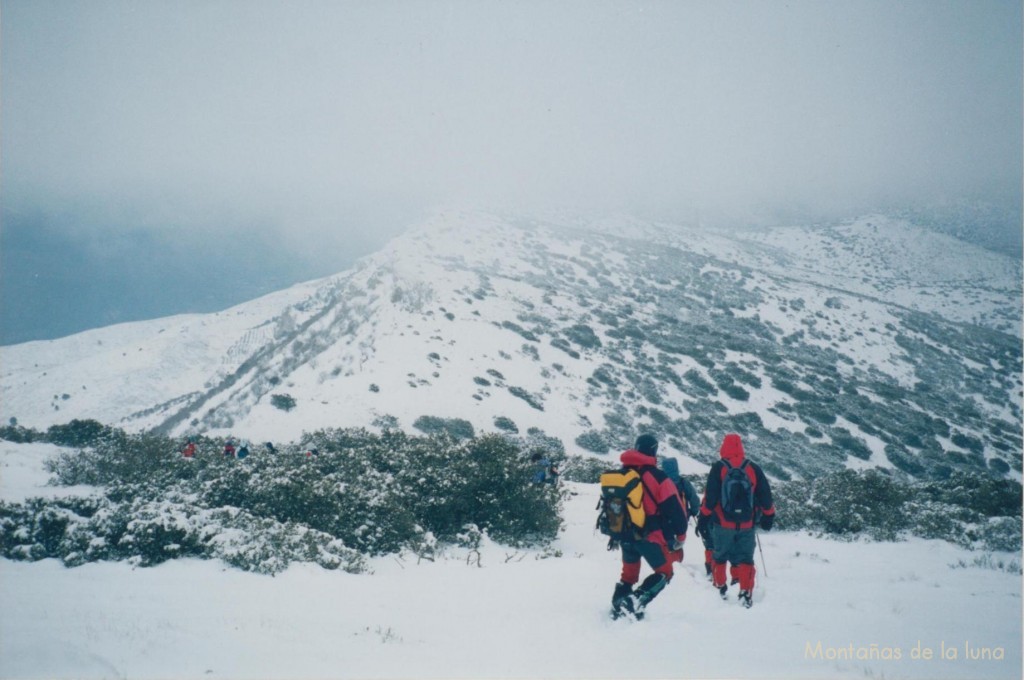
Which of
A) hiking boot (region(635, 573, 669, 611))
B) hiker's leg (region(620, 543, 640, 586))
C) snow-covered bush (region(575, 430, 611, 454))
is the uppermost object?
hiker's leg (region(620, 543, 640, 586))

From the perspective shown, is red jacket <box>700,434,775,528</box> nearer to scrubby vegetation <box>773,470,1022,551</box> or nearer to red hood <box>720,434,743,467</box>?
red hood <box>720,434,743,467</box>

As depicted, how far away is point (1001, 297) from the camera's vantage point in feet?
215

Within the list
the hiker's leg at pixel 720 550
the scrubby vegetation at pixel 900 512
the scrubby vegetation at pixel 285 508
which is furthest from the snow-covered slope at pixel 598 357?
the hiker's leg at pixel 720 550

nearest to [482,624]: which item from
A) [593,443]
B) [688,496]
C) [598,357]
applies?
[688,496]

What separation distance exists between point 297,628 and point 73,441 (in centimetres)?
1759

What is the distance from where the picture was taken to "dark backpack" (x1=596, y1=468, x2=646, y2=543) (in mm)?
5230

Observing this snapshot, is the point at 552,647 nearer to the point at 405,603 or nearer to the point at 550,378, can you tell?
the point at 405,603

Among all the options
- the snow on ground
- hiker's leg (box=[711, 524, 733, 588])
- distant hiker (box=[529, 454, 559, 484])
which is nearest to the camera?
the snow on ground

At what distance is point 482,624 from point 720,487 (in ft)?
11.5

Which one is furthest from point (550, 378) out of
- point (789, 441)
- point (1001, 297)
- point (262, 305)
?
point (1001, 297)

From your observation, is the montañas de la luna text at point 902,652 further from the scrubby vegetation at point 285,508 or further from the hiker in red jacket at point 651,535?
the scrubby vegetation at point 285,508

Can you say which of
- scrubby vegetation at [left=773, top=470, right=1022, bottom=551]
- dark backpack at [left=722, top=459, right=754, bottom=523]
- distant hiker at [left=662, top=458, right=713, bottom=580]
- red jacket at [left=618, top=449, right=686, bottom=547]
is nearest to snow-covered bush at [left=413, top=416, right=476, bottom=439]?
scrubby vegetation at [left=773, top=470, right=1022, bottom=551]

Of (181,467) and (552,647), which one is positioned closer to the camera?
(552,647)

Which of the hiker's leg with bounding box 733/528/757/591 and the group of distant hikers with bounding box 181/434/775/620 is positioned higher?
the group of distant hikers with bounding box 181/434/775/620
